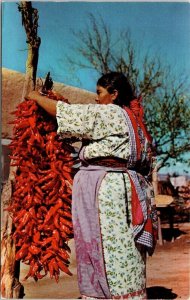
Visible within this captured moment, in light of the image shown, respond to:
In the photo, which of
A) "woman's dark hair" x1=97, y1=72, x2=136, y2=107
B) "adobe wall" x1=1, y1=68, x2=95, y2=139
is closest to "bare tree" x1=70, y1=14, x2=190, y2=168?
"adobe wall" x1=1, y1=68, x2=95, y2=139

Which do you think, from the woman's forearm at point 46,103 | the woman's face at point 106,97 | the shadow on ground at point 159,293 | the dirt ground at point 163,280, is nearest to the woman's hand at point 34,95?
the woman's forearm at point 46,103

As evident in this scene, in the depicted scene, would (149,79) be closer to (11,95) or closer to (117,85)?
(117,85)

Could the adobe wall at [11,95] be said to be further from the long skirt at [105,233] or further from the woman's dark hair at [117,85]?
the long skirt at [105,233]

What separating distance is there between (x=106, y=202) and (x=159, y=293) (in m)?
0.97

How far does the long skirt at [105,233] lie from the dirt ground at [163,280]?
45 centimetres

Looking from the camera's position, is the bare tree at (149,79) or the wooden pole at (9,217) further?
the bare tree at (149,79)

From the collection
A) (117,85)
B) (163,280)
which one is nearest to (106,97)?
(117,85)

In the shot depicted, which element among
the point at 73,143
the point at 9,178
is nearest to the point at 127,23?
the point at 73,143

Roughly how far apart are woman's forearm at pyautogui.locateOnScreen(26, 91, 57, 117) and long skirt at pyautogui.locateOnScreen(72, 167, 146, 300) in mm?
401

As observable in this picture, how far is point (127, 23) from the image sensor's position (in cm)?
366

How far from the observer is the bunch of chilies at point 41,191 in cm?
327

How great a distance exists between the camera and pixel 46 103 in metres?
3.19

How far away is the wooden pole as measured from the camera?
11.5ft

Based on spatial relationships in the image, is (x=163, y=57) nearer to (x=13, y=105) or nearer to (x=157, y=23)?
(x=157, y=23)
